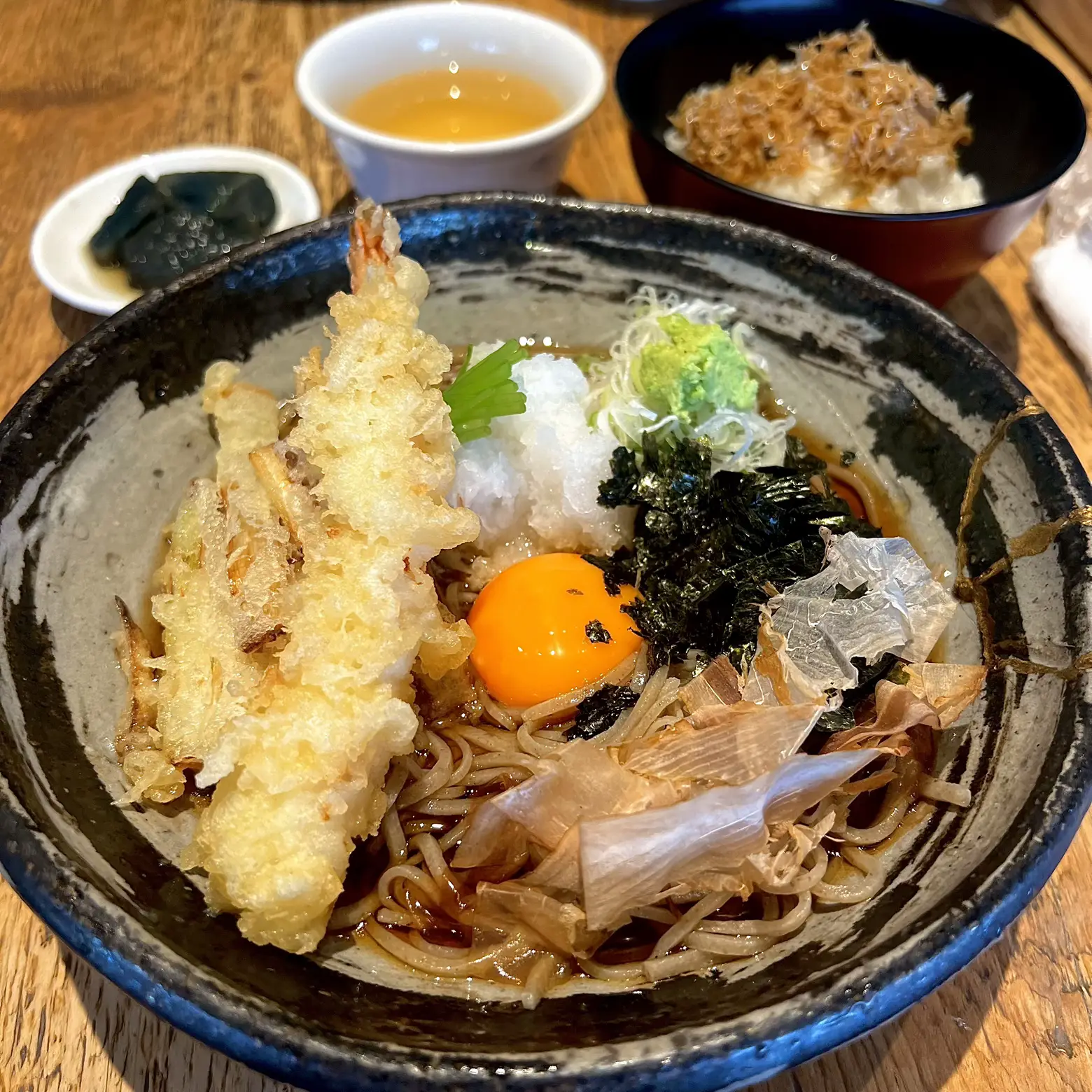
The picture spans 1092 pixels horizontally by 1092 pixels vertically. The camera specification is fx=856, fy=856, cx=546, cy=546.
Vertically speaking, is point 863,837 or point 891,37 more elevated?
point 891,37

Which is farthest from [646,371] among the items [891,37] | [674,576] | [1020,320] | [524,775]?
[891,37]

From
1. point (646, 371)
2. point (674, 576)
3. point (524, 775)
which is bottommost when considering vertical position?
point (524, 775)

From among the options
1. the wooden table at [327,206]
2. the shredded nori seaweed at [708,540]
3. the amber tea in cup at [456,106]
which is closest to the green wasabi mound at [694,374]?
the shredded nori seaweed at [708,540]

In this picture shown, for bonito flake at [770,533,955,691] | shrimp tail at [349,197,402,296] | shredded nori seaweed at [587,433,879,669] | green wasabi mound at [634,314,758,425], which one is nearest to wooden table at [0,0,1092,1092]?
bonito flake at [770,533,955,691]

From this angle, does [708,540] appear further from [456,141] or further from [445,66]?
[445,66]

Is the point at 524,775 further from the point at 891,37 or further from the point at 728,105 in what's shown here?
the point at 891,37

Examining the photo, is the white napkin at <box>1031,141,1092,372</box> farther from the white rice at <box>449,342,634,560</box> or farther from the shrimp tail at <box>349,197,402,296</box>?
the shrimp tail at <box>349,197,402,296</box>
